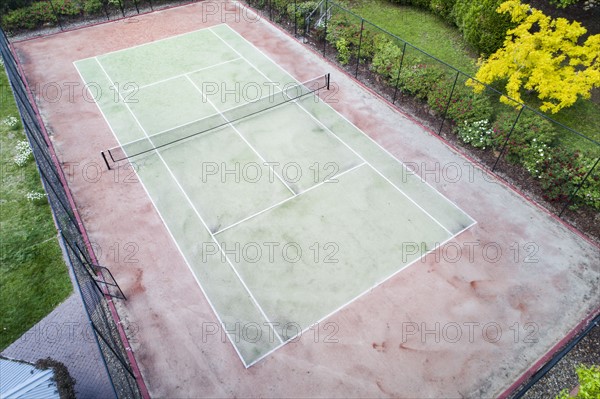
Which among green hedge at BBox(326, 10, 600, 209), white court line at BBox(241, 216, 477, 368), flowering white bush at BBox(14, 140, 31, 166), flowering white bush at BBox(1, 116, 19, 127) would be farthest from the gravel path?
flowering white bush at BBox(1, 116, 19, 127)

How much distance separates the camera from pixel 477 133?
15.1 m

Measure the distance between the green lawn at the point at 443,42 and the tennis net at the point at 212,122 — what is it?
19.7ft

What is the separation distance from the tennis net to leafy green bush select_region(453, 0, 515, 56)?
6.96 m

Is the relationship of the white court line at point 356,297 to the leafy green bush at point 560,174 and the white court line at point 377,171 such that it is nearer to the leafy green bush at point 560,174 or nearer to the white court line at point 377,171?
the white court line at point 377,171

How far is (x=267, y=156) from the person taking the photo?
14.8 metres

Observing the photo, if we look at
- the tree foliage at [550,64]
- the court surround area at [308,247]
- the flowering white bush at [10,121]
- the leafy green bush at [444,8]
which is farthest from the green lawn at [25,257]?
the leafy green bush at [444,8]

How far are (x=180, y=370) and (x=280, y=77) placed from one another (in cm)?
1318

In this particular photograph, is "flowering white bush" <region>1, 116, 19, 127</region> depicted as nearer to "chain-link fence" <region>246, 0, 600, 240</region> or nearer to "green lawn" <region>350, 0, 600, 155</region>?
"chain-link fence" <region>246, 0, 600, 240</region>

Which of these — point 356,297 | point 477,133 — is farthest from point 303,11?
point 356,297

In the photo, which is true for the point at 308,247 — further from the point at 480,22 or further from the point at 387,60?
the point at 480,22

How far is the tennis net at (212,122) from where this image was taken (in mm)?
15055

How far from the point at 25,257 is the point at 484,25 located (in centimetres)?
1907

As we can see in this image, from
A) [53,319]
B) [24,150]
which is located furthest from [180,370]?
[24,150]

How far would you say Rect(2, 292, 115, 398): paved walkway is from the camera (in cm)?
952
